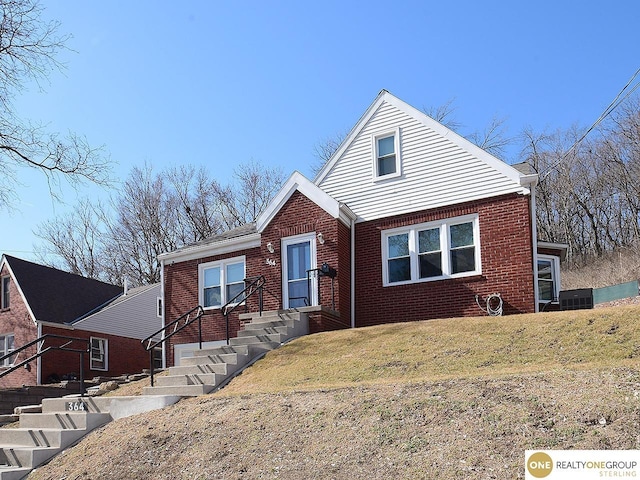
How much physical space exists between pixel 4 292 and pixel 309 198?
18574mm

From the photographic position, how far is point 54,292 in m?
29.0

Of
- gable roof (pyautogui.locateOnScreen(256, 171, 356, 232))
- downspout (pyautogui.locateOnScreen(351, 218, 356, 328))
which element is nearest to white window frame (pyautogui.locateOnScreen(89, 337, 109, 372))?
gable roof (pyautogui.locateOnScreen(256, 171, 356, 232))

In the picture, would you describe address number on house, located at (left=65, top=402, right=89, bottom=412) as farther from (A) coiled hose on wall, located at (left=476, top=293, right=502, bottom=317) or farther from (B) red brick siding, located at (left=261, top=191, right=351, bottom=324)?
(A) coiled hose on wall, located at (left=476, top=293, right=502, bottom=317)

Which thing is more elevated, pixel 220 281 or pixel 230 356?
pixel 220 281

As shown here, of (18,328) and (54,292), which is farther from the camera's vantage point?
(54,292)

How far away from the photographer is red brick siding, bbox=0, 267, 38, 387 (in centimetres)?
2594

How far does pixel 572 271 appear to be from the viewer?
34469 mm

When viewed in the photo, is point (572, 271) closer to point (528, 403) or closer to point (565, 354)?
point (565, 354)

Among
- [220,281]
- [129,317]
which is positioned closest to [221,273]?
[220,281]

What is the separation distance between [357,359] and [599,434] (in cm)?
570

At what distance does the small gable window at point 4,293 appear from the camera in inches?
1120

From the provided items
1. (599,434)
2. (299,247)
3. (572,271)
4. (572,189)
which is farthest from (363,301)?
(572,189)

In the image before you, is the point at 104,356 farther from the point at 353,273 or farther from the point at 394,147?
the point at 394,147

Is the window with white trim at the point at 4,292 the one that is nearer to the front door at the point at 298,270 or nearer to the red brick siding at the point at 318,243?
the red brick siding at the point at 318,243
